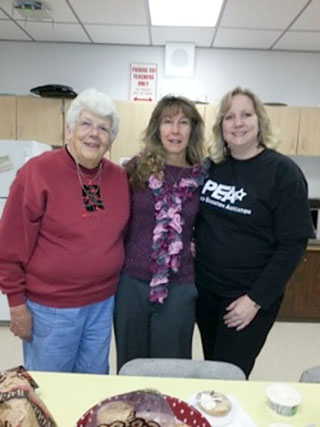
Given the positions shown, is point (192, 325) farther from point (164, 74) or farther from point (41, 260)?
point (164, 74)

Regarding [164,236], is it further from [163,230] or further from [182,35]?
[182,35]

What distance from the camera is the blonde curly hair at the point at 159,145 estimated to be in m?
1.69

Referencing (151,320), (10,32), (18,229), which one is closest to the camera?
(18,229)

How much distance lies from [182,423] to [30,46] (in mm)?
4113

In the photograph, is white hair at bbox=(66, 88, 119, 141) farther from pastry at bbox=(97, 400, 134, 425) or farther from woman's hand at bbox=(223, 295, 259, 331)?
pastry at bbox=(97, 400, 134, 425)

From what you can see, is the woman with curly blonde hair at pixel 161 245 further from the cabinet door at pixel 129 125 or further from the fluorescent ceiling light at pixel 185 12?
the cabinet door at pixel 129 125

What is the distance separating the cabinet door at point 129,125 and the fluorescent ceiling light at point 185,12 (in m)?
0.77

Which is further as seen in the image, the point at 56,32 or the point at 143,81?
the point at 143,81

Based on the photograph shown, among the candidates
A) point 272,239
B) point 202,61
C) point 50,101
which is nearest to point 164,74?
point 202,61

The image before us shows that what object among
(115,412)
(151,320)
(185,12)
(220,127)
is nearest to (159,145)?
(220,127)

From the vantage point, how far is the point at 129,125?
12.4 ft

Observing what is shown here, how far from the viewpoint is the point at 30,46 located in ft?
13.1

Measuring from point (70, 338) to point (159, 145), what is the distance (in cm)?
91

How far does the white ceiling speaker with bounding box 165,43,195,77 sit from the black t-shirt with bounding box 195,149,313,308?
8.36 ft
